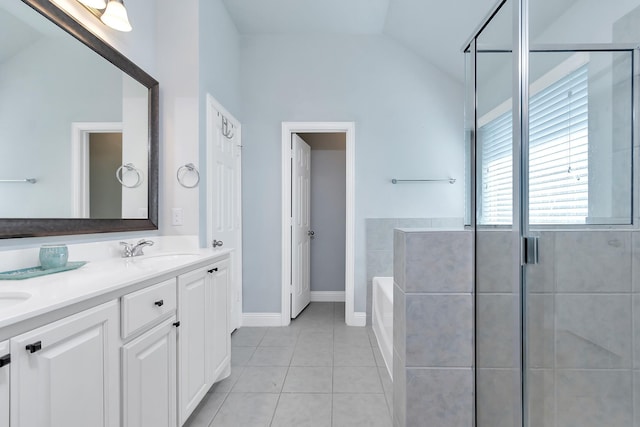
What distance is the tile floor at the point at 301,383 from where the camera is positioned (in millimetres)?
1694

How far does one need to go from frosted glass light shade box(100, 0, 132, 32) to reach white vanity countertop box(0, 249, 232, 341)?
1.30 meters

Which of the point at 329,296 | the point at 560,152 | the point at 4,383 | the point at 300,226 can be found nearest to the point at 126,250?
the point at 4,383

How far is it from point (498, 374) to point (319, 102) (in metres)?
2.74

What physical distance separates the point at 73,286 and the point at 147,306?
0.94 feet

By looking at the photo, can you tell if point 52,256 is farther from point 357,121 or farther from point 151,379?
point 357,121

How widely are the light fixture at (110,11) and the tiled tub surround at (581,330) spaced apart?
7.22 feet

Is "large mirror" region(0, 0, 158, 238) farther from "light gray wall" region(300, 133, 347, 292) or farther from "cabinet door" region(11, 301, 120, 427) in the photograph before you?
"light gray wall" region(300, 133, 347, 292)

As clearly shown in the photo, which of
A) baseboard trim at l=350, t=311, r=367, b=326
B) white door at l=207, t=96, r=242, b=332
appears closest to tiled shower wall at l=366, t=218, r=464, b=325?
baseboard trim at l=350, t=311, r=367, b=326

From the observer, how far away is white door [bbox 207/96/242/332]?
2351 millimetres

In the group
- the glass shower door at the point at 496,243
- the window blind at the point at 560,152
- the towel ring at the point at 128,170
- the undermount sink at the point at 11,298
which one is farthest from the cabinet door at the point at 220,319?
the window blind at the point at 560,152

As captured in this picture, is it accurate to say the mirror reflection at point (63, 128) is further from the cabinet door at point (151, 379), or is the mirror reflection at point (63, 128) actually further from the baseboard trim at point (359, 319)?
the baseboard trim at point (359, 319)

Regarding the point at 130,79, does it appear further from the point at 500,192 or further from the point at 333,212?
the point at 333,212

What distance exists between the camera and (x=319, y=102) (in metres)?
3.11

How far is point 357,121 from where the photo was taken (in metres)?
3.12
